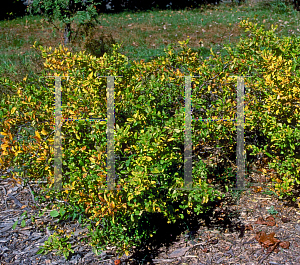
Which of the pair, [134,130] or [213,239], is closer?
[134,130]

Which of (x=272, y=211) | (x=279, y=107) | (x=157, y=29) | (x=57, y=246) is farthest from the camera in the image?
(x=157, y=29)

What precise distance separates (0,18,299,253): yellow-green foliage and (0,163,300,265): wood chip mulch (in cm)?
20

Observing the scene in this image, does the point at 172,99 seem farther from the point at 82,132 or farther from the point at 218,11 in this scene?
the point at 218,11

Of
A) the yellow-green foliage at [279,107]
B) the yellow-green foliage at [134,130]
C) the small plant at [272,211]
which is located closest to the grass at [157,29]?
the yellow-green foliage at [134,130]

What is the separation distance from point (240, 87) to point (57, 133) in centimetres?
170

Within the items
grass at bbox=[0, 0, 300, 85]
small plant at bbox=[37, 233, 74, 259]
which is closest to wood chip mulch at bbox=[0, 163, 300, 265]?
small plant at bbox=[37, 233, 74, 259]

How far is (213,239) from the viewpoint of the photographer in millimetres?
2705

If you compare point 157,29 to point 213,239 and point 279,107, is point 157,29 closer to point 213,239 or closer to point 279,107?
point 279,107

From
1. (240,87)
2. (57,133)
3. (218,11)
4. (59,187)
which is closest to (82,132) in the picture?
(57,133)

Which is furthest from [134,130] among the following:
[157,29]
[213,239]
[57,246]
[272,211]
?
[157,29]

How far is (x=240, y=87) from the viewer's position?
2832mm

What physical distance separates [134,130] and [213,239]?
48.2 inches

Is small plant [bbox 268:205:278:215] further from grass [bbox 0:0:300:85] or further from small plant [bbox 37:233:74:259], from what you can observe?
grass [bbox 0:0:300:85]

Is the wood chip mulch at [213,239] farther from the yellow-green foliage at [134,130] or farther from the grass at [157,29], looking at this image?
the grass at [157,29]
